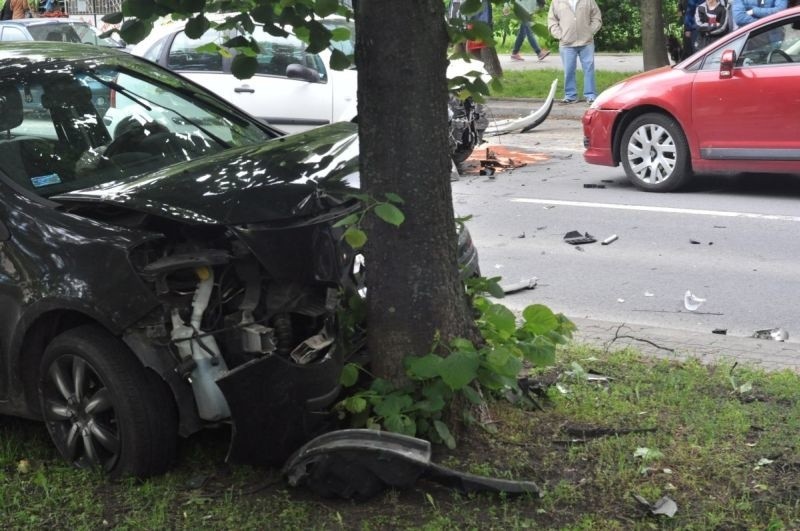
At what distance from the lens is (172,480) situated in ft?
15.0

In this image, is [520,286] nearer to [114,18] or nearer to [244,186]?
[244,186]

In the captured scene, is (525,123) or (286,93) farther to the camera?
(525,123)

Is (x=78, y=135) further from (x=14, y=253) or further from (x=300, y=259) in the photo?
(x=300, y=259)

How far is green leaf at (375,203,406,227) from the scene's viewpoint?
420 cm

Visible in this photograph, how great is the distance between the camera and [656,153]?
37.3ft

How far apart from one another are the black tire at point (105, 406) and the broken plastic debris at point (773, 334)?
3761 mm

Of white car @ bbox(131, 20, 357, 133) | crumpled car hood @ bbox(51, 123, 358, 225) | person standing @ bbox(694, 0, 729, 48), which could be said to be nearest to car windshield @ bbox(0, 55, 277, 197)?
crumpled car hood @ bbox(51, 123, 358, 225)

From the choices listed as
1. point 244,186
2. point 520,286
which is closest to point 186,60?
point 520,286

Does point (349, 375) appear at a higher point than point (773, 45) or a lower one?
lower

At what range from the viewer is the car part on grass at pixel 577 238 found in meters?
9.45

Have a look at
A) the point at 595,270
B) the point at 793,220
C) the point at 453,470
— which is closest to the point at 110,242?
the point at 453,470

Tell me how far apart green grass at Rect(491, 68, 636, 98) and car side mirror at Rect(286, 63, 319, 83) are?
5.90 meters

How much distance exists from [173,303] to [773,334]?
392 cm

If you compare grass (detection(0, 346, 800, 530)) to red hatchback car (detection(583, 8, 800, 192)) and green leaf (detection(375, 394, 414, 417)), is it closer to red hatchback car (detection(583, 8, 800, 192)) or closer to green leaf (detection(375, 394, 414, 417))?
green leaf (detection(375, 394, 414, 417))
